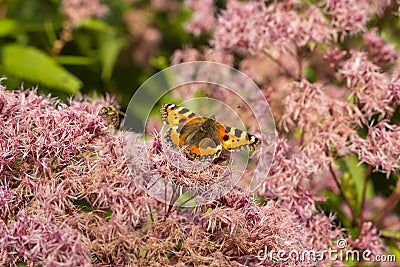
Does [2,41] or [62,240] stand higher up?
[2,41]

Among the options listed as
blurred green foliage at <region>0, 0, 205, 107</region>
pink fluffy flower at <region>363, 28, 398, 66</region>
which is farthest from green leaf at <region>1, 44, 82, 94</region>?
pink fluffy flower at <region>363, 28, 398, 66</region>

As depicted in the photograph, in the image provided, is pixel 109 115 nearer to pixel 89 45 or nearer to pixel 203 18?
pixel 203 18

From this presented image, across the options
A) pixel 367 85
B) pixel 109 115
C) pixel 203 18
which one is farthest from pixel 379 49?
pixel 109 115

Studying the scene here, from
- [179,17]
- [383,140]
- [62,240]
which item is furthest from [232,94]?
[179,17]

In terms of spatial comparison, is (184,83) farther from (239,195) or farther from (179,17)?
(179,17)

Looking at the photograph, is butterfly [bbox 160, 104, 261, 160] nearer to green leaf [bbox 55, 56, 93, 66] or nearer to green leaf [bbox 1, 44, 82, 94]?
green leaf [bbox 1, 44, 82, 94]
